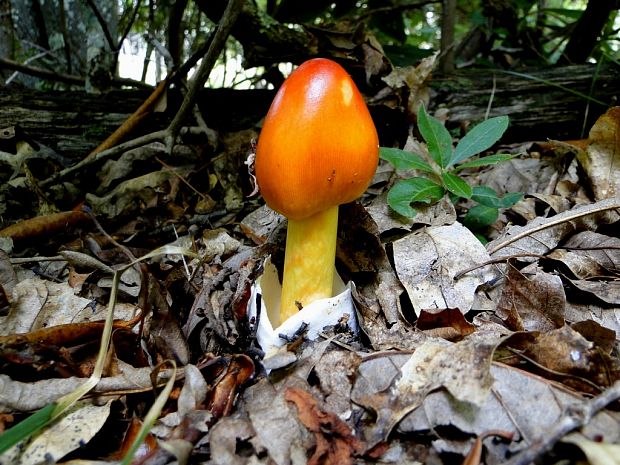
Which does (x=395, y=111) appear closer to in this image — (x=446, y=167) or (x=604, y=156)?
(x=446, y=167)

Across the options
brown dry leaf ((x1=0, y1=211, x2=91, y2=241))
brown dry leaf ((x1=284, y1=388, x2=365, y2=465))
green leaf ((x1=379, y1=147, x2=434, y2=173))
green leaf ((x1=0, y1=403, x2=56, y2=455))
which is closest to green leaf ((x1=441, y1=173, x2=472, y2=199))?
green leaf ((x1=379, y1=147, x2=434, y2=173))

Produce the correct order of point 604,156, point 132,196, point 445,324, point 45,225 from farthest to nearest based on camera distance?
point 132,196, point 45,225, point 604,156, point 445,324

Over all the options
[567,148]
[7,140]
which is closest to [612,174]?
[567,148]

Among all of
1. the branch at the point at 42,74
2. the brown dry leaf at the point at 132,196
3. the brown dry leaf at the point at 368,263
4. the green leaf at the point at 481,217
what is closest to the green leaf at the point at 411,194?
the brown dry leaf at the point at 368,263

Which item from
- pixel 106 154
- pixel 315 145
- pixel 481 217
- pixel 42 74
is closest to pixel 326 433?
pixel 315 145

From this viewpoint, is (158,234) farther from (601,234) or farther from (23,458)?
(601,234)

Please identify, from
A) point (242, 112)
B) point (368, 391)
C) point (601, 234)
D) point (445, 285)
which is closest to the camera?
point (368, 391)
